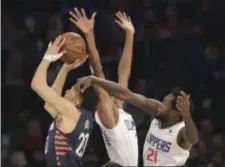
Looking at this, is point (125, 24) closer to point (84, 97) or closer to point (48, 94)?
point (84, 97)

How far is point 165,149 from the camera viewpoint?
6.67 metres

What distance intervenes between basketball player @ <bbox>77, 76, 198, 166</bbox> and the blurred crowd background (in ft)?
8.10

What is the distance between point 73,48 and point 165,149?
1141mm

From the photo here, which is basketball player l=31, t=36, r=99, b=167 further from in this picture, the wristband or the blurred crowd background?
the blurred crowd background

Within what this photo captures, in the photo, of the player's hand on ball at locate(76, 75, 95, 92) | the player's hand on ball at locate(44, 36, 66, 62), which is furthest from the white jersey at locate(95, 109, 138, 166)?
the player's hand on ball at locate(44, 36, 66, 62)

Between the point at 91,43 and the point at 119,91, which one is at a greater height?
the point at 91,43

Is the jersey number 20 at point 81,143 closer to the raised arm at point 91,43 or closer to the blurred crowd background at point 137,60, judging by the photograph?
the raised arm at point 91,43

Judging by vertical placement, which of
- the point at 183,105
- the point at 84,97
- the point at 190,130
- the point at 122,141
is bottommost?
the point at 122,141

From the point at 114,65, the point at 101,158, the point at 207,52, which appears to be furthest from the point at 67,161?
the point at 207,52

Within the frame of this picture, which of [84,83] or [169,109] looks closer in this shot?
[84,83]

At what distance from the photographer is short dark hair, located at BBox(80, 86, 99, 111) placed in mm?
6715

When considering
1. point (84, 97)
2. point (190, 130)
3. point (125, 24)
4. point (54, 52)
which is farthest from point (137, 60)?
point (190, 130)

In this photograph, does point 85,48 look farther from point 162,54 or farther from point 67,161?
point 162,54

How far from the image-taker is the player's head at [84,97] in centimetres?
647
